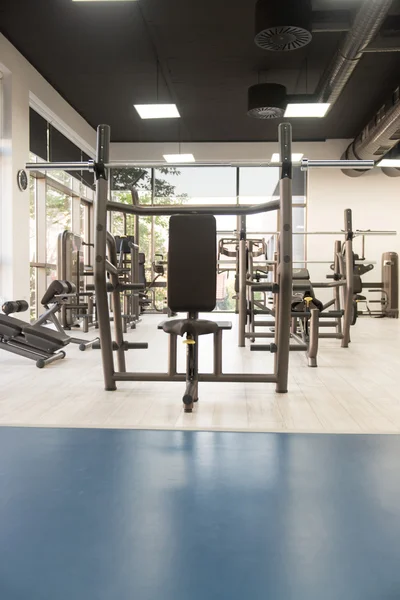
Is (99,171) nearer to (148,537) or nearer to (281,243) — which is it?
(281,243)

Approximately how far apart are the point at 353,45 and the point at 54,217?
4.85m

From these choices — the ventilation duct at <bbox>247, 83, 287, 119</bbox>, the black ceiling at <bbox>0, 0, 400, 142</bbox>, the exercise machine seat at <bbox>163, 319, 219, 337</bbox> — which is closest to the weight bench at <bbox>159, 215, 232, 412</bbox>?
the exercise machine seat at <bbox>163, 319, 219, 337</bbox>

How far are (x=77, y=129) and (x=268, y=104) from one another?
10.9ft

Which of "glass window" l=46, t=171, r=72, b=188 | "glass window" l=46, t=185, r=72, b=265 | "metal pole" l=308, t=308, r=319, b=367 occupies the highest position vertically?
"glass window" l=46, t=171, r=72, b=188

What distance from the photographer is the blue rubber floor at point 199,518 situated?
102 centimetres

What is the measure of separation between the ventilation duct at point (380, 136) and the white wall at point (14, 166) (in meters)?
4.50

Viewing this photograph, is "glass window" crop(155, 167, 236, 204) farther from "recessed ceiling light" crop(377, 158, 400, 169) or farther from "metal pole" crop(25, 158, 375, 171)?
"metal pole" crop(25, 158, 375, 171)

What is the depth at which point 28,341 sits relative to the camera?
3.88m

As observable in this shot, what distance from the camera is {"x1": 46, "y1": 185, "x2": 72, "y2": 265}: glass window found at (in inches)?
294

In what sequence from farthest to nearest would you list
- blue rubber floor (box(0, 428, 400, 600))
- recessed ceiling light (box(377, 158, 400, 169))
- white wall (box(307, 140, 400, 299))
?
white wall (box(307, 140, 400, 299)) < recessed ceiling light (box(377, 158, 400, 169)) < blue rubber floor (box(0, 428, 400, 600))

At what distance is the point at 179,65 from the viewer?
633 cm

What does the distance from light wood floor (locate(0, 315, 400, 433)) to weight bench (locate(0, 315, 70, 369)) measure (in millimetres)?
105

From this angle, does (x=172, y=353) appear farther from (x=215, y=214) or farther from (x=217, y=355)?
(x=215, y=214)

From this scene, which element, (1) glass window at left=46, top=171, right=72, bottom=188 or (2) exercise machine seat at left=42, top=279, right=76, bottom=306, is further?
(1) glass window at left=46, top=171, right=72, bottom=188
